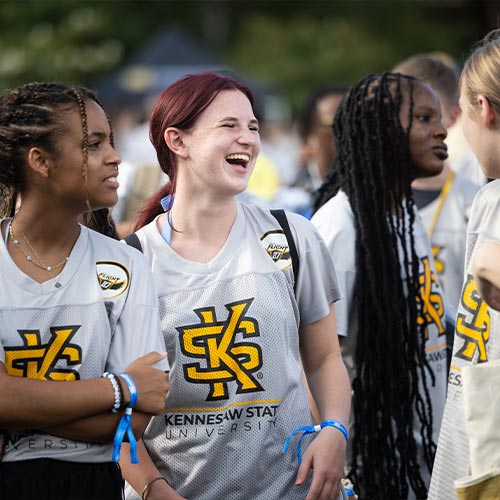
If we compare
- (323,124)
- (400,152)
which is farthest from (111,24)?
(400,152)

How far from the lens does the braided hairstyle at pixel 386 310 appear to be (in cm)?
480

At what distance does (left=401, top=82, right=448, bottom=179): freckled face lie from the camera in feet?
16.9

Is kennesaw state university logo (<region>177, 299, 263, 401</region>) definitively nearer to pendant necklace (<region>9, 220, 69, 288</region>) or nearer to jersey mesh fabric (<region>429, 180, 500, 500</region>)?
pendant necklace (<region>9, 220, 69, 288</region>)

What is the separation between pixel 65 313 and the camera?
352cm

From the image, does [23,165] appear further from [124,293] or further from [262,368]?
[262,368]

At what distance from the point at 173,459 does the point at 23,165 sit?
1.17 meters

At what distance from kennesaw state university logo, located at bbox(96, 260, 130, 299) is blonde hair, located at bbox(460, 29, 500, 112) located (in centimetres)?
139

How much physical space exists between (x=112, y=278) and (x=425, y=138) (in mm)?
2085

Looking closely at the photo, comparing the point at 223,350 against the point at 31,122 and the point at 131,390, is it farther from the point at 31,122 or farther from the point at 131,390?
the point at 31,122

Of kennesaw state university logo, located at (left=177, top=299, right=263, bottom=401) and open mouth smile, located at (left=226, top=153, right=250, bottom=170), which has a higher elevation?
open mouth smile, located at (left=226, top=153, right=250, bottom=170)

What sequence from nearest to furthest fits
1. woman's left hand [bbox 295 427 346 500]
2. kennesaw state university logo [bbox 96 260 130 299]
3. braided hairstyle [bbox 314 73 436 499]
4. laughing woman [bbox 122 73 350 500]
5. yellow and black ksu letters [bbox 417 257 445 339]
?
kennesaw state university logo [bbox 96 260 130 299], woman's left hand [bbox 295 427 346 500], laughing woman [bbox 122 73 350 500], braided hairstyle [bbox 314 73 436 499], yellow and black ksu letters [bbox 417 257 445 339]

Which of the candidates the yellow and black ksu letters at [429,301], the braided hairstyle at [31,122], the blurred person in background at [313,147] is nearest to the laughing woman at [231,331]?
the braided hairstyle at [31,122]

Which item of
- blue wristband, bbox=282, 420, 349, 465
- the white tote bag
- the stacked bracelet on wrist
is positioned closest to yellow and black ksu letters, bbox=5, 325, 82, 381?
the stacked bracelet on wrist

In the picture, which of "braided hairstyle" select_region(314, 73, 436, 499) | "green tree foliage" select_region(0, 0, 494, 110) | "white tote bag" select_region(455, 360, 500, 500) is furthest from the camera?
"green tree foliage" select_region(0, 0, 494, 110)
